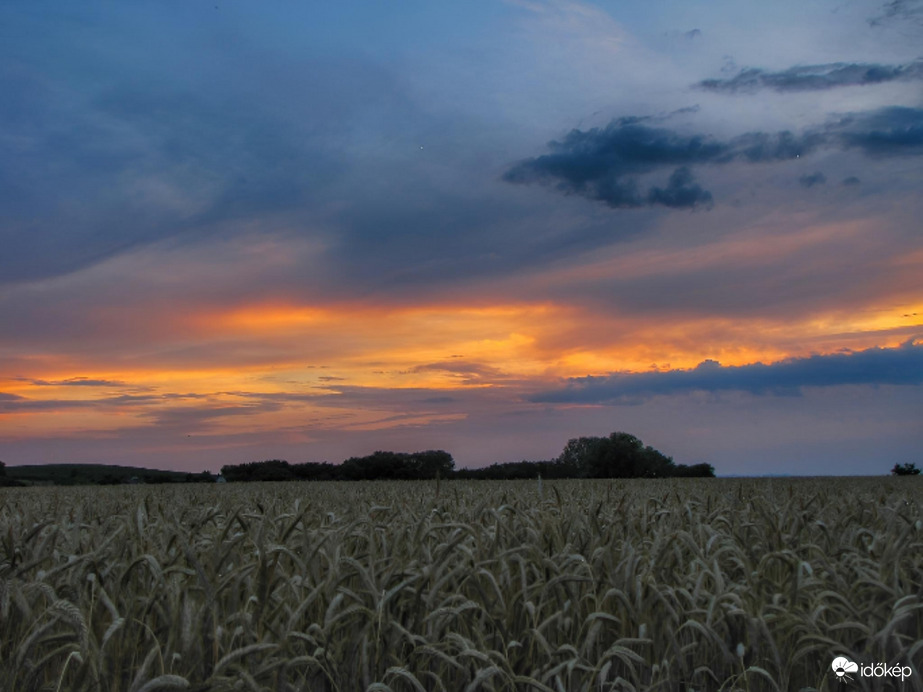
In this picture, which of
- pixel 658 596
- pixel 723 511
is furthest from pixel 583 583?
pixel 723 511

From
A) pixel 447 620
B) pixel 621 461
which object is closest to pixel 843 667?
pixel 447 620

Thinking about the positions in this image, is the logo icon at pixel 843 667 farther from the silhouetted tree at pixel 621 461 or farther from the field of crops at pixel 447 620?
the silhouetted tree at pixel 621 461

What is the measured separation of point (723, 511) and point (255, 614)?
17.2 ft

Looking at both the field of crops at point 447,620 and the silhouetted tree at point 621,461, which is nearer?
the field of crops at point 447,620

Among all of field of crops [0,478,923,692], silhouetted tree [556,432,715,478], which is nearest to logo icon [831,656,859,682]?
field of crops [0,478,923,692]

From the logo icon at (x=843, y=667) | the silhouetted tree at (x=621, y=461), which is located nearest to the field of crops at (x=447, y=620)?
the logo icon at (x=843, y=667)

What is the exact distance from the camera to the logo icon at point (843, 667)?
139 inches

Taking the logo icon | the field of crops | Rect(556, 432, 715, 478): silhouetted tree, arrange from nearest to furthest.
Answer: the field of crops
the logo icon
Rect(556, 432, 715, 478): silhouetted tree

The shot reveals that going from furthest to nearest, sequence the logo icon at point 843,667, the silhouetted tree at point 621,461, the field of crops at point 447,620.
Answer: the silhouetted tree at point 621,461 < the logo icon at point 843,667 < the field of crops at point 447,620

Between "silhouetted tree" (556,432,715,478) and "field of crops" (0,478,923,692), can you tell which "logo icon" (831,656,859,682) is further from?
"silhouetted tree" (556,432,715,478)

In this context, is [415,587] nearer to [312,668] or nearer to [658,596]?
→ [312,668]

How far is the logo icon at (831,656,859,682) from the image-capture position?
3.53m

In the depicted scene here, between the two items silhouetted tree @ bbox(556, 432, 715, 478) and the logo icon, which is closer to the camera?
the logo icon

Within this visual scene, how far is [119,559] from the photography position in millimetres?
4957
